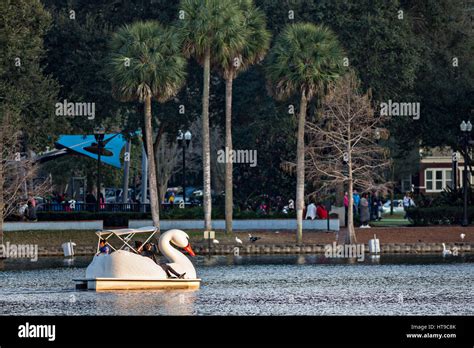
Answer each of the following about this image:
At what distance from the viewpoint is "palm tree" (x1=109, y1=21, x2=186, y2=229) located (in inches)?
2785

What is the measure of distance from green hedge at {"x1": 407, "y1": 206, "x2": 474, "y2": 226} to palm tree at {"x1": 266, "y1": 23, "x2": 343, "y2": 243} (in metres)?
8.96

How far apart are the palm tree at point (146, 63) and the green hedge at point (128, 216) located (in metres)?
4.38

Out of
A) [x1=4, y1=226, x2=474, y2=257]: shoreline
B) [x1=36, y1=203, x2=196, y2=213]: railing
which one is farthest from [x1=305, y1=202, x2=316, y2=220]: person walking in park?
[x1=36, y1=203, x2=196, y2=213]: railing

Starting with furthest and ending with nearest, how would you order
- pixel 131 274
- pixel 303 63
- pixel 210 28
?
pixel 210 28, pixel 303 63, pixel 131 274

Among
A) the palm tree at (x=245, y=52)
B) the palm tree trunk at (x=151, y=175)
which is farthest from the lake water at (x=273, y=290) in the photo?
the palm tree at (x=245, y=52)

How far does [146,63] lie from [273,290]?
22.0 meters

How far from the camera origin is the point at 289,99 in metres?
79.2

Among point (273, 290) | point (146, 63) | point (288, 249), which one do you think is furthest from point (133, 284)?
point (146, 63)

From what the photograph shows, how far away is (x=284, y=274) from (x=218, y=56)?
1697cm

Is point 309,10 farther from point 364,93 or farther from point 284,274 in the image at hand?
point 284,274

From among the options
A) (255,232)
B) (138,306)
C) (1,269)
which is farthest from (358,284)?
(255,232)

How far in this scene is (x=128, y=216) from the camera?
76.8 meters

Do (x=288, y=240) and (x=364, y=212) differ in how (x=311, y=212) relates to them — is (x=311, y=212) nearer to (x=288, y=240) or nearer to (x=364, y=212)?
(x=364, y=212)
